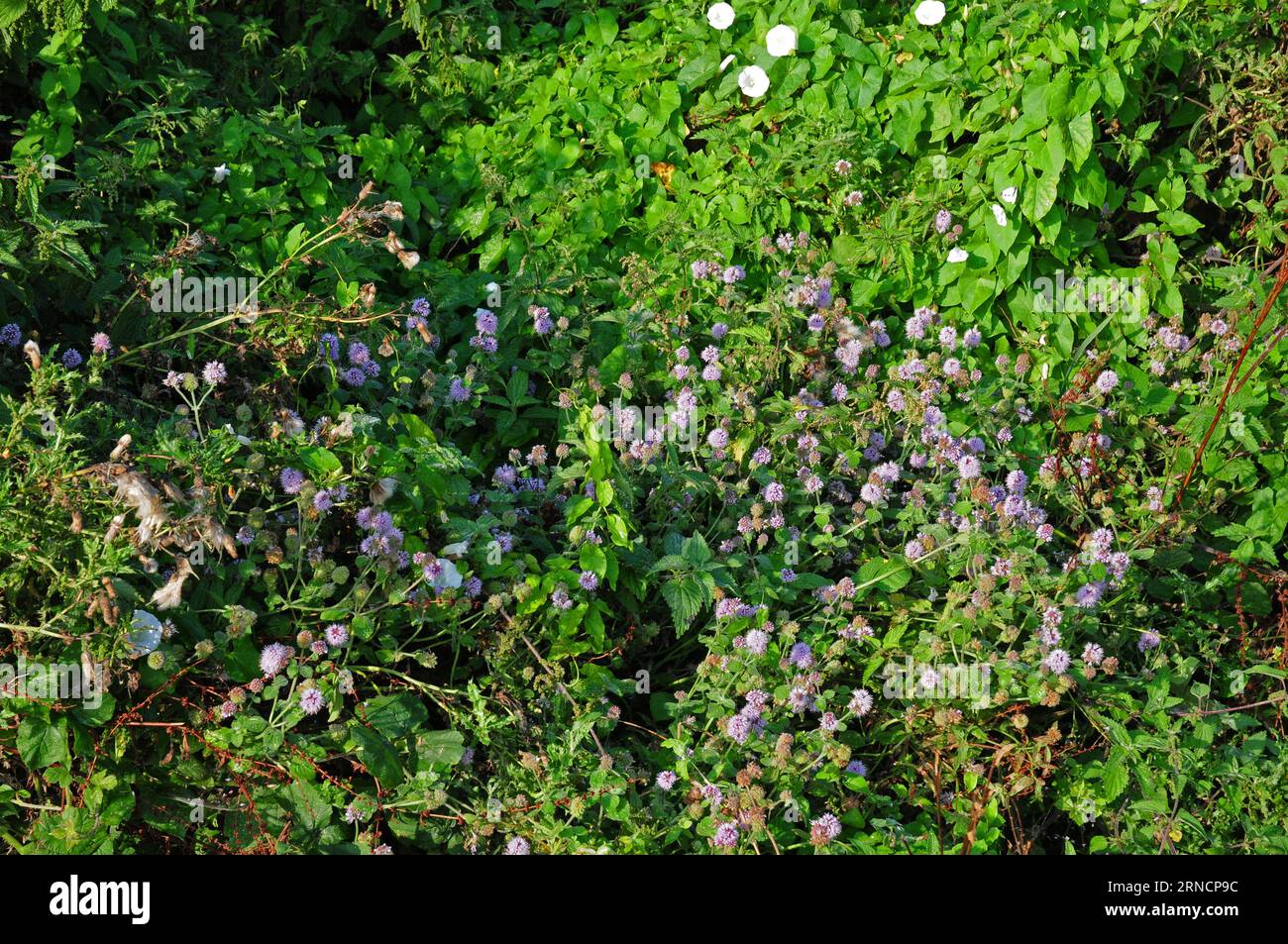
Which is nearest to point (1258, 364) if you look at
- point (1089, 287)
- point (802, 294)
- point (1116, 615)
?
point (1089, 287)

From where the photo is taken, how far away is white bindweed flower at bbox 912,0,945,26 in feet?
14.6

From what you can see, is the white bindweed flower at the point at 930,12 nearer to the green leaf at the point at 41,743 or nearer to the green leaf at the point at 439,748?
the green leaf at the point at 439,748

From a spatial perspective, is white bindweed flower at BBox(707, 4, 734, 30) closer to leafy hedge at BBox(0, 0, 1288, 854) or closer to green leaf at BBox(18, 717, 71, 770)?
leafy hedge at BBox(0, 0, 1288, 854)

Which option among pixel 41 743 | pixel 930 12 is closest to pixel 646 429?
pixel 41 743

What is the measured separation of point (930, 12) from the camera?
4441mm

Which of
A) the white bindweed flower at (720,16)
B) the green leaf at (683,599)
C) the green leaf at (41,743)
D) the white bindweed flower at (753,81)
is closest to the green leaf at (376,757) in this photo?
the green leaf at (41,743)

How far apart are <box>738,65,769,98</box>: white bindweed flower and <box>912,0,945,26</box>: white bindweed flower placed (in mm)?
540

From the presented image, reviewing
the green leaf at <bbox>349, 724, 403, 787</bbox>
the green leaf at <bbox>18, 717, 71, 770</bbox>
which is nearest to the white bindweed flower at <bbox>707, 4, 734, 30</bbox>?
the green leaf at <bbox>349, 724, 403, 787</bbox>

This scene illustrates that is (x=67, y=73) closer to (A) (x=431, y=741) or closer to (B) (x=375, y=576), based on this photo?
(B) (x=375, y=576)

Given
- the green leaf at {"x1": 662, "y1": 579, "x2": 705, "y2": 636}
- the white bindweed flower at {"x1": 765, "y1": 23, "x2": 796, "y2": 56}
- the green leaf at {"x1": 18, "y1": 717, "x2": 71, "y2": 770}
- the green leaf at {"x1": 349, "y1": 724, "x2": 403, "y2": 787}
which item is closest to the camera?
the green leaf at {"x1": 18, "y1": 717, "x2": 71, "y2": 770}

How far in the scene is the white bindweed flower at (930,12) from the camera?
444 cm

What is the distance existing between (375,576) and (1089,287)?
2460mm

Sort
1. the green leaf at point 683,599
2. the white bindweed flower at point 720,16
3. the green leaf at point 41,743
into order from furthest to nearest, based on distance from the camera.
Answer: the white bindweed flower at point 720,16
the green leaf at point 683,599
the green leaf at point 41,743

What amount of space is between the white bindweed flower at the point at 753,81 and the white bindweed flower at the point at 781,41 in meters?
0.08
